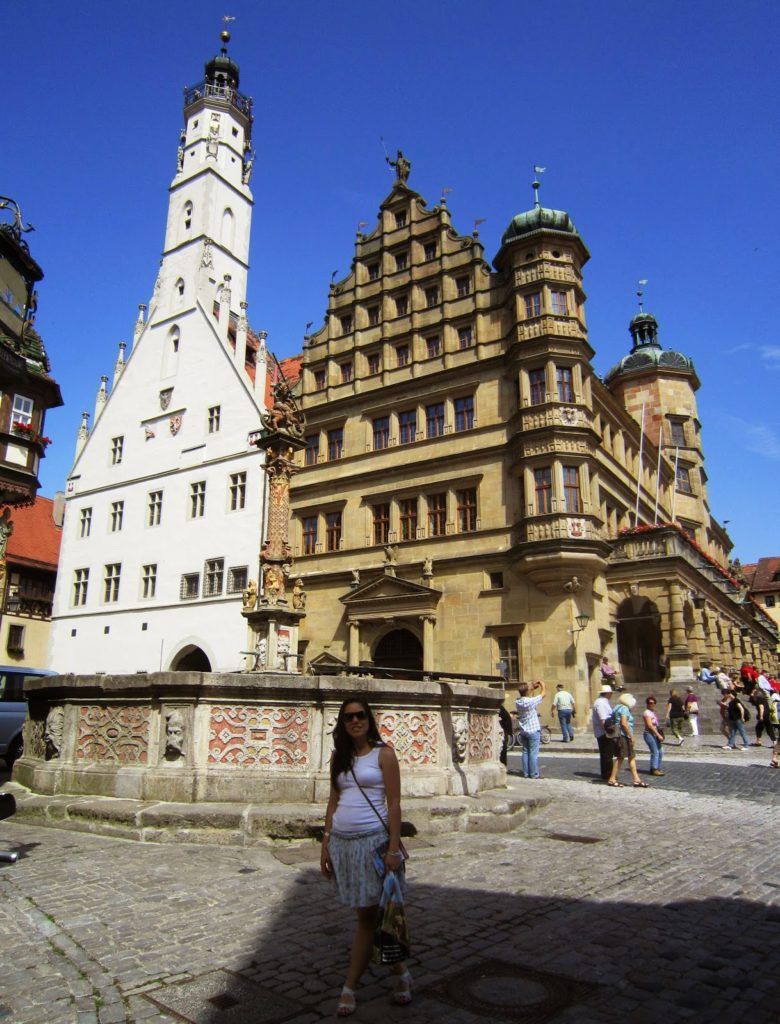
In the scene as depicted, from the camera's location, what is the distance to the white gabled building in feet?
97.7

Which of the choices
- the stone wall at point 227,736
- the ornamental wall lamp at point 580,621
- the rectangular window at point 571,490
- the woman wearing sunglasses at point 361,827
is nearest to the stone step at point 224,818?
the stone wall at point 227,736

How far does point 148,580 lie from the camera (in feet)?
105

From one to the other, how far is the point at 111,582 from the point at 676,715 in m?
24.4

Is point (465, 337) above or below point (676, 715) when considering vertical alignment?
above

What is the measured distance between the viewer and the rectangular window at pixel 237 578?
28.7 m

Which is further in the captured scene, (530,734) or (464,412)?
(464,412)

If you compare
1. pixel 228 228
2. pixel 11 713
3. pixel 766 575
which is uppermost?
pixel 228 228

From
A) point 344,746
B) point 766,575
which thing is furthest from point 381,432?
point 766,575

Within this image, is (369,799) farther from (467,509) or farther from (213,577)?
(213,577)

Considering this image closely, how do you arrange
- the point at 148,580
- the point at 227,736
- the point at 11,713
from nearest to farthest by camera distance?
the point at 227,736 < the point at 11,713 < the point at 148,580

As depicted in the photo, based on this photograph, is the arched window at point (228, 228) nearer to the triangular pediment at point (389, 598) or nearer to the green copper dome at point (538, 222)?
the green copper dome at point (538, 222)

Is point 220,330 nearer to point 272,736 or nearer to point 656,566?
point 656,566

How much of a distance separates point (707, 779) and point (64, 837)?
10903 millimetres

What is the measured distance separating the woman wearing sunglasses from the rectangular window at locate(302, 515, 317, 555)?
1086 inches
